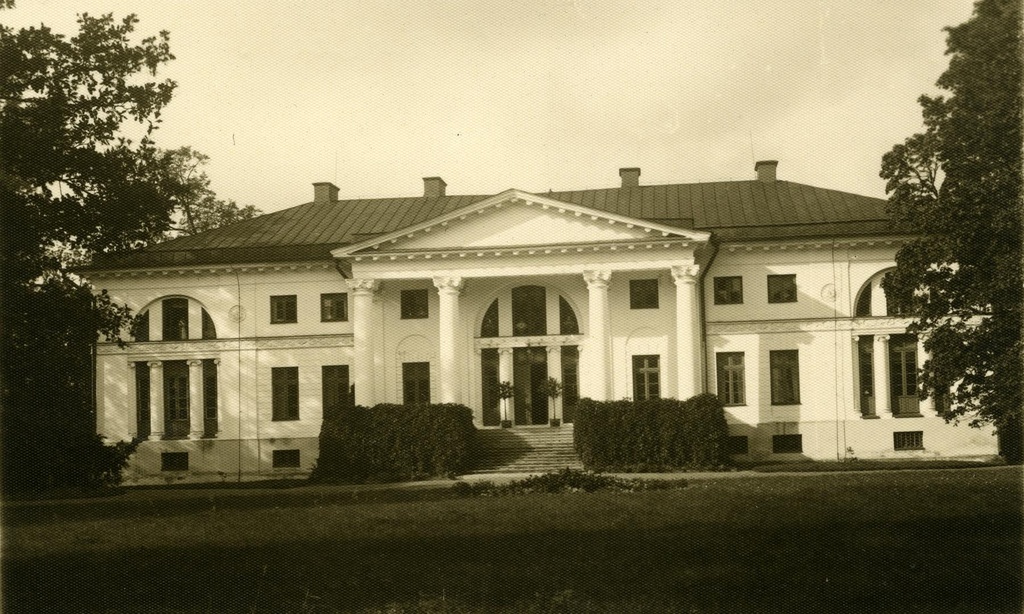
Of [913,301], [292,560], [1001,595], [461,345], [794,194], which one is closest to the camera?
[1001,595]

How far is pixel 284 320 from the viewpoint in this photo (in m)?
37.6

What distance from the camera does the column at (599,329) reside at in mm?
33750

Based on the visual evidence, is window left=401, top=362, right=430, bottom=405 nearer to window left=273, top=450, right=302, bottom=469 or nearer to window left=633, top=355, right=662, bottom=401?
window left=273, top=450, right=302, bottom=469

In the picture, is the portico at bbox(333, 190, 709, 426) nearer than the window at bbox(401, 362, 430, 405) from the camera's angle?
Yes

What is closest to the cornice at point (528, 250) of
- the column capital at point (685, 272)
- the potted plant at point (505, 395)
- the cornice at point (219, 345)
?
the column capital at point (685, 272)

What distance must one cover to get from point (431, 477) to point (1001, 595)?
73.7 ft

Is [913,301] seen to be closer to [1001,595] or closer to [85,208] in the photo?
[1001,595]

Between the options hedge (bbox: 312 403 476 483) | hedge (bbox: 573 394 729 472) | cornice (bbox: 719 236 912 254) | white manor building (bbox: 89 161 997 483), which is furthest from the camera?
cornice (bbox: 719 236 912 254)

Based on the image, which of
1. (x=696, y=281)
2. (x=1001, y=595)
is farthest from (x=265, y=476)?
(x=1001, y=595)

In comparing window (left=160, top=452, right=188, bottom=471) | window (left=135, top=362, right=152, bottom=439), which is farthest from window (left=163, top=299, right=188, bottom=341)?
window (left=160, top=452, right=188, bottom=471)

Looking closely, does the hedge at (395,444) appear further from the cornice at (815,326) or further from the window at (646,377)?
the cornice at (815,326)

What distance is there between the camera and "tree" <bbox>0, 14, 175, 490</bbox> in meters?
25.2

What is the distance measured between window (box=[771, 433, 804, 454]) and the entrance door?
288 inches

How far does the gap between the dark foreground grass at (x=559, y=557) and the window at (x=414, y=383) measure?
709 inches
